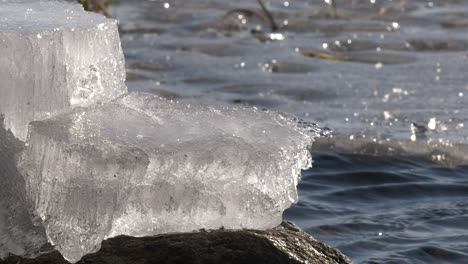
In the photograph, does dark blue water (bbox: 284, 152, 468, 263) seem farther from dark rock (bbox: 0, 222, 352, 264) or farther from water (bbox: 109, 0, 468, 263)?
dark rock (bbox: 0, 222, 352, 264)

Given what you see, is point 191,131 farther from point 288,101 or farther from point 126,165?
point 288,101

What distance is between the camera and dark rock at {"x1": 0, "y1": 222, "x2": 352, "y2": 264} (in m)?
3.14

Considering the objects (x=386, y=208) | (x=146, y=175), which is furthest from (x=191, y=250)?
(x=386, y=208)

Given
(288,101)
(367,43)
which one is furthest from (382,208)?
(367,43)

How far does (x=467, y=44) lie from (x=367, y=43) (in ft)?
2.05

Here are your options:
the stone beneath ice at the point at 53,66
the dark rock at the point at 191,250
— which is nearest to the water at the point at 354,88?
the dark rock at the point at 191,250

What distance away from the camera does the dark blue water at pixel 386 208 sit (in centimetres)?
435

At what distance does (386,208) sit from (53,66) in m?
2.09

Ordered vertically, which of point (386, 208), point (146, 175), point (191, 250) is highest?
point (146, 175)

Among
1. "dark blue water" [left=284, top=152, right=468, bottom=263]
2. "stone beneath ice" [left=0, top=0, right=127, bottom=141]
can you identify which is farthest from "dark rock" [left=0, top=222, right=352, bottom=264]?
"dark blue water" [left=284, top=152, right=468, bottom=263]

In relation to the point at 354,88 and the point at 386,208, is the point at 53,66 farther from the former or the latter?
the point at 354,88

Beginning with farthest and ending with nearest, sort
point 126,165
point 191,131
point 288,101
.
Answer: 1. point 288,101
2. point 191,131
3. point 126,165

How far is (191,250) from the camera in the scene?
316 centimetres

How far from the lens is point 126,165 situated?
2.93m
